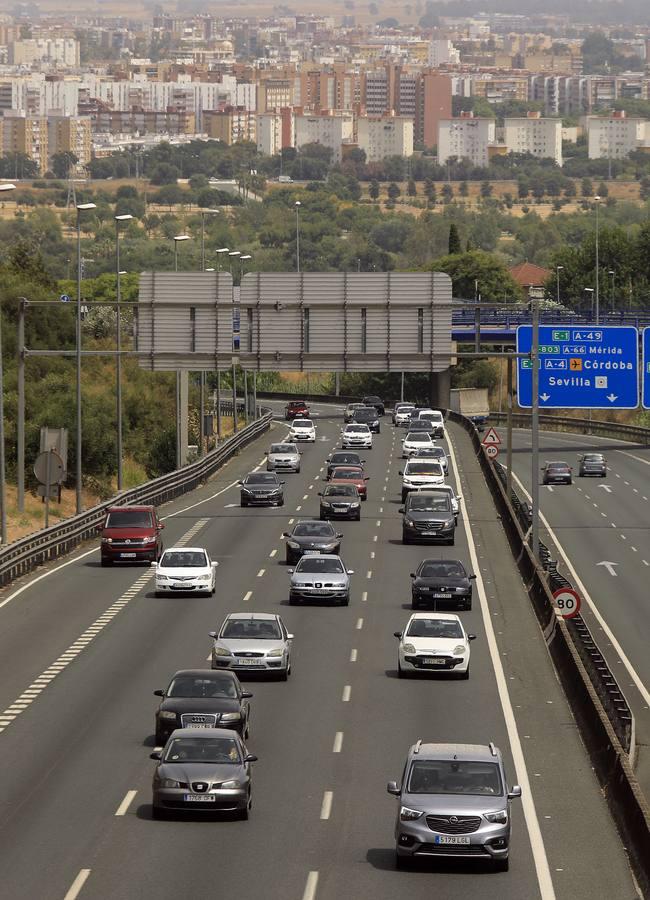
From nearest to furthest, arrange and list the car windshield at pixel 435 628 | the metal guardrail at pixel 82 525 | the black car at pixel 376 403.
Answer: the car windshield at pixel 435 628, the metal guardrail at pixel 82 525, the black car at pixel 376 403

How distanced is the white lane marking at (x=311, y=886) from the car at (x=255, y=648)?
1423cm

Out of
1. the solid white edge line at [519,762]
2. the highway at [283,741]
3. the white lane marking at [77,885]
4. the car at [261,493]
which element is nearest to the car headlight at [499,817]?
the highway at [283,741]

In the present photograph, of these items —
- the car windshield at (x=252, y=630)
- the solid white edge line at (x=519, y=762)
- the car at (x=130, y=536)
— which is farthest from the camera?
the car at (x=130, y=536)

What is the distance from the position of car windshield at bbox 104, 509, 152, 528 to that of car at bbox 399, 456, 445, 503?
20.2 meters

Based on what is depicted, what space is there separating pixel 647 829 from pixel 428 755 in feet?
9.34

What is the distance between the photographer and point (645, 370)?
68.9 metres

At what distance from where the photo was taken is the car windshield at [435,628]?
39625mm

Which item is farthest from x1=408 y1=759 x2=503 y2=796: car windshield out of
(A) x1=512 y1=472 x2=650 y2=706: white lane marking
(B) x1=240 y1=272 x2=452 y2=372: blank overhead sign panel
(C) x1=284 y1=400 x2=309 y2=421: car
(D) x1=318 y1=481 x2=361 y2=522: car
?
(C) x1=284 y1=400 x2=309 y2=421: car

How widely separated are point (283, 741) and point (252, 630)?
255 inches

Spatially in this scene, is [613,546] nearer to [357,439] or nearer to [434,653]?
[434,653]

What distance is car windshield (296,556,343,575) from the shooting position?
49688 mm

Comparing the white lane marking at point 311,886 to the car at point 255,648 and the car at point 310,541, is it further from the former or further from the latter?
the car at point 310,541

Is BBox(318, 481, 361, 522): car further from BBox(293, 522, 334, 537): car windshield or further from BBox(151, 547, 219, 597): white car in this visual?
BBox(151, 547, 219, 597): white car

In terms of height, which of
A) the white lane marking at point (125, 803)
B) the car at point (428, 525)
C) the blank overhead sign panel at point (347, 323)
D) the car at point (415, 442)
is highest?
the blank overhead sign panel at point (347, 323)
